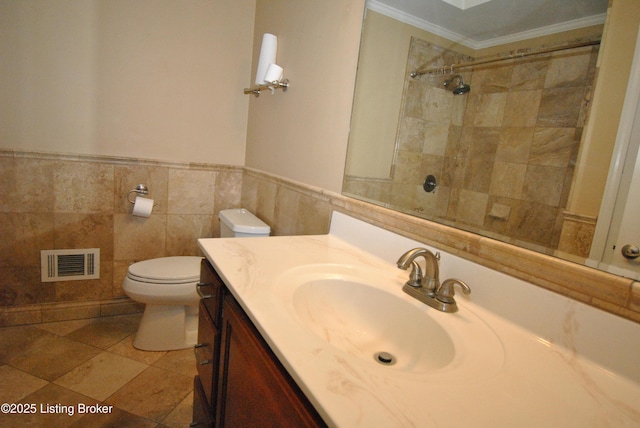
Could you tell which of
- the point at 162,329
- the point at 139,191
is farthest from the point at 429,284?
the point at 139,191

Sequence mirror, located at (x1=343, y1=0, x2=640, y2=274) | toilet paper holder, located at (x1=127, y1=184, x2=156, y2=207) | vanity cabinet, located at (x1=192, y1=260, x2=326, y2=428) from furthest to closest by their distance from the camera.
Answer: toilet paper holder, located at (x1=127, y1=184, x2=156, y2=207), mirror, located at (x1=343, y1=0, x2=640, y2=274), vanity cabinet, located at (x1=192, y1=260, x2=326, y2=428)

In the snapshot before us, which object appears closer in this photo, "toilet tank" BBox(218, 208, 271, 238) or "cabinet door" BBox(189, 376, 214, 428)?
"cabinet door" BBox(189, 376, 214, 428)

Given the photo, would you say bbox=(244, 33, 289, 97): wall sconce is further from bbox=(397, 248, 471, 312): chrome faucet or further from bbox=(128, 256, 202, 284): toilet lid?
bbox=(397, 248, 471, 312): chrome faucet

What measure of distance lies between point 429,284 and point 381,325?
16cm

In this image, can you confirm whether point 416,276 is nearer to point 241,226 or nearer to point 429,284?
point 429,284

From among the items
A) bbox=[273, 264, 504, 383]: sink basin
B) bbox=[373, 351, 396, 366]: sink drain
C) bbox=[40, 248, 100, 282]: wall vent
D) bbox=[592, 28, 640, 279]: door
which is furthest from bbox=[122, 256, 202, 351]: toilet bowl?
bbox=[592, 28, 640, 279]: door

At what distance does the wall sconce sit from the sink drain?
1.43m

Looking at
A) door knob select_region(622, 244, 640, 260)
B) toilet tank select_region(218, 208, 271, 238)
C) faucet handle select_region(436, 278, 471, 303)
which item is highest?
door knob select_region(622, 244, 640, 260)

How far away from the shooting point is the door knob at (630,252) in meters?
0.61

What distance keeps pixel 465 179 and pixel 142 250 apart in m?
1.99

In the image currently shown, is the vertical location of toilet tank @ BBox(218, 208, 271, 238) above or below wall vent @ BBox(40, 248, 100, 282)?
above

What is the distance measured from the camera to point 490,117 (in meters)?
0.99

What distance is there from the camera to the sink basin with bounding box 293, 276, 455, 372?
2.42 feet

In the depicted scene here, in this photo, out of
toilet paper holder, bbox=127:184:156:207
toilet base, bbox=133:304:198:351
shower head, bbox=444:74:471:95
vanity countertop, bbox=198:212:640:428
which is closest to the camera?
vanity countertop, bbox=198:212:640:428
